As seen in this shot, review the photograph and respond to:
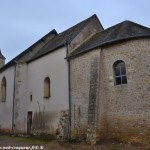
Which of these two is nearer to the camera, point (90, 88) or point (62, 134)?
point (90, 88)

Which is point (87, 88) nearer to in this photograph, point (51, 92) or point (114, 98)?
point (114, 98)

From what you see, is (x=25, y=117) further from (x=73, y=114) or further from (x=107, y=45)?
(x=107, y=45)

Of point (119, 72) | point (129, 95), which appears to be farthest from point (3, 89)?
point (129, 95)

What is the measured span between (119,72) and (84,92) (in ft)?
7.93

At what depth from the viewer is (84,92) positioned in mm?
13812

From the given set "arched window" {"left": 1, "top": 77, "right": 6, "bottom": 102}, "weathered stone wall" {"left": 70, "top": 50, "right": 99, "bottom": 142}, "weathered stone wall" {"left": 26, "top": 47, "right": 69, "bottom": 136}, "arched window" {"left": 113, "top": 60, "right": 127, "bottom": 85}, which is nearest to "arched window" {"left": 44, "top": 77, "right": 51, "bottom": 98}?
"weathered stone wall" {"left": 26, "top": 47, "right": 69, "bottom": 136}

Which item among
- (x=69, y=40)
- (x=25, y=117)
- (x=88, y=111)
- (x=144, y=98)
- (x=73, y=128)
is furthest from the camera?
(x=25, y=117)

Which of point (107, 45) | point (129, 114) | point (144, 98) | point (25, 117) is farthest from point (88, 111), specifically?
point (25, 117)

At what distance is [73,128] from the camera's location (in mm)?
13820

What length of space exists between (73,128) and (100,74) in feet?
11.7

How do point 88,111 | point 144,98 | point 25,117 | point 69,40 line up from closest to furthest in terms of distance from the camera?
point 144,98, point 88,111, point 69,40, point 25,117

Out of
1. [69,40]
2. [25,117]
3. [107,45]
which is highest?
[69,40]

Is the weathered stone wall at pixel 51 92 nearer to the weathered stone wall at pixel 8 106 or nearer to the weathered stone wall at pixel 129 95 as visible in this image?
the weathered stone wall at pixel 8 106

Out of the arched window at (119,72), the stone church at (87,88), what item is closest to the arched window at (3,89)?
the stone church at (87,88)
